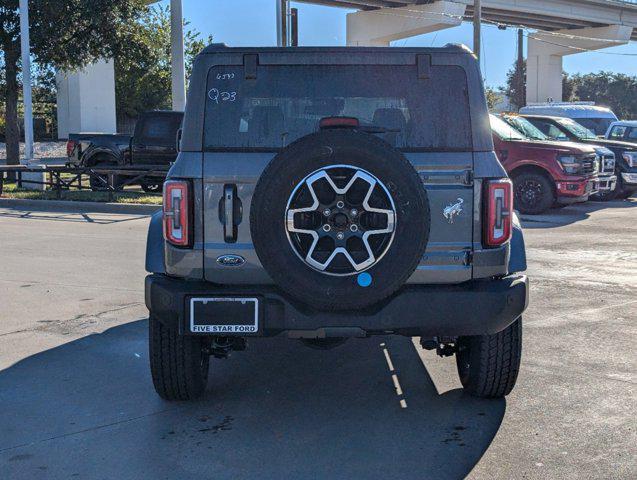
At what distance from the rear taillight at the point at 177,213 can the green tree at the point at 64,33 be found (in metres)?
18.7

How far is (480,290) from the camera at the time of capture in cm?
418

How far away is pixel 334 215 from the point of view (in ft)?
12.9

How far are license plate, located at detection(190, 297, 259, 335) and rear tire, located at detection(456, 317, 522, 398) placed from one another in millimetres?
1349

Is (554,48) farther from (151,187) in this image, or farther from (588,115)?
(151,187)

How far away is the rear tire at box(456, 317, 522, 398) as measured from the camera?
15.1ft

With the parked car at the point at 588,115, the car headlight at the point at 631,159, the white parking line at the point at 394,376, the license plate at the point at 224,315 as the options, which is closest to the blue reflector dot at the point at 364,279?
the license plate at the point at 224,315

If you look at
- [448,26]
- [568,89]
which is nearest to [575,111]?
[448,26]

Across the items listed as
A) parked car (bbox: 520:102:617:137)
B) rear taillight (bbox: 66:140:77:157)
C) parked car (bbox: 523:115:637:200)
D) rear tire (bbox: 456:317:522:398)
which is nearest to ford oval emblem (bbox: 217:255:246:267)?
rear tire (bbox: 456:317:522:398)

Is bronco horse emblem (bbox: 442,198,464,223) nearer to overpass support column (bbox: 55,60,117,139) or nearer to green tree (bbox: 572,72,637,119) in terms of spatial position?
overpass support column (bbox: 55,60,117,139)

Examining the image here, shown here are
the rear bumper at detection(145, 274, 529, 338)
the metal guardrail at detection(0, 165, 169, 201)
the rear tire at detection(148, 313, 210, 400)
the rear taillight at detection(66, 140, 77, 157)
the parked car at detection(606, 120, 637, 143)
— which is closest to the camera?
Result: the rear bumper at detection(145, 274, 529, 338)

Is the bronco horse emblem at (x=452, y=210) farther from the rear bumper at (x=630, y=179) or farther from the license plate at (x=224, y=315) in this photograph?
the rear bumper at (x=630, y=179)

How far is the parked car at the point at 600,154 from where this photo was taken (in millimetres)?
16484

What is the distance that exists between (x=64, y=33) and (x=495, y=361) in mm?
20022

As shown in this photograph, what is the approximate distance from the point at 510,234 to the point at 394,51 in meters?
1.19
